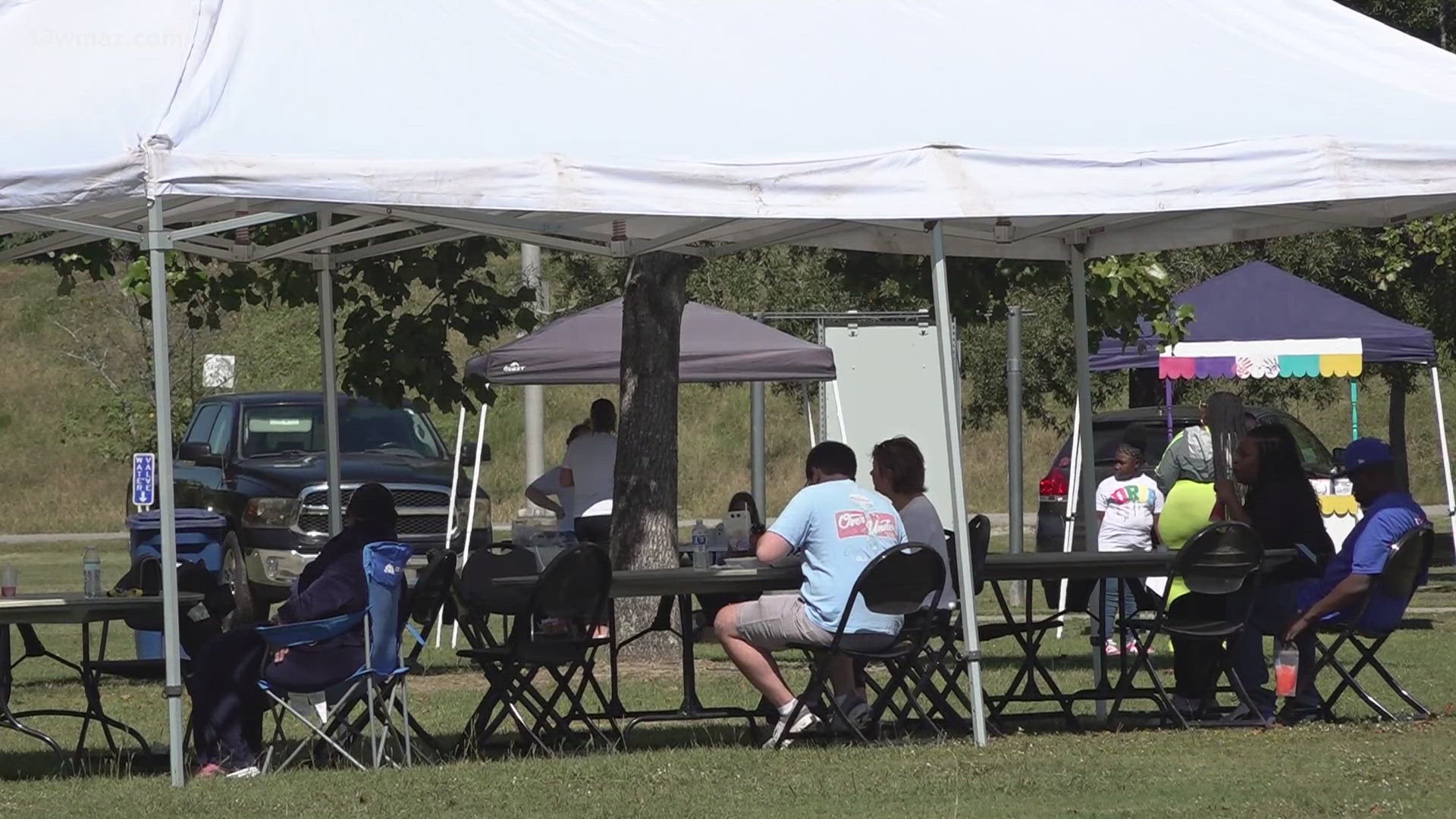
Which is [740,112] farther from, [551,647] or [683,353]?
[683,353]

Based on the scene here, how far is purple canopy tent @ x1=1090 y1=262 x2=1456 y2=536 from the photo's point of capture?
15039 millimetres

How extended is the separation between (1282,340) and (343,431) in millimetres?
7841

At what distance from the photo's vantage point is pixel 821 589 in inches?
313

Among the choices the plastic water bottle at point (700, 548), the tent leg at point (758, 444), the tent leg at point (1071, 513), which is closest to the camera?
the plastic water bottle at point (700, 548)

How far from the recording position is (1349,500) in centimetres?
1502

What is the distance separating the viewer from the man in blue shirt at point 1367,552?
8.26 meters

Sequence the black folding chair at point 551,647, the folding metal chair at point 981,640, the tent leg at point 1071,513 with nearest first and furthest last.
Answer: the black folding chair at point 551,647
the folding metal chair at point 981,640
the tent leg at point 1071,513

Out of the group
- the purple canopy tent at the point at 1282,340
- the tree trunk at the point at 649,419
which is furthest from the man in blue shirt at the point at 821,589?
the purple canopy tent at the point at 1282,340

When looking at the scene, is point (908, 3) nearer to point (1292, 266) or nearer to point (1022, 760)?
point (1022, 760)

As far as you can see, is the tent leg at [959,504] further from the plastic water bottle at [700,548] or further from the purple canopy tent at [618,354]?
the purple canopy tent at [618,354]

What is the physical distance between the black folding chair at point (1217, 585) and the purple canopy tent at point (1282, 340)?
650cm

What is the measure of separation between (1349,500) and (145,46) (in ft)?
33.3

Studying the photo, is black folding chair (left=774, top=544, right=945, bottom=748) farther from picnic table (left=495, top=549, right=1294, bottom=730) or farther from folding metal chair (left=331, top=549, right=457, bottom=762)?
folding metal chair (left=331, top=549, right=457, bottom=762)

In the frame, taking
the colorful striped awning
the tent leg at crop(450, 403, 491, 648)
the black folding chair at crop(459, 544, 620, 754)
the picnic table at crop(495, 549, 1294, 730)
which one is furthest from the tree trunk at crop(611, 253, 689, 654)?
the colorful striped awning
